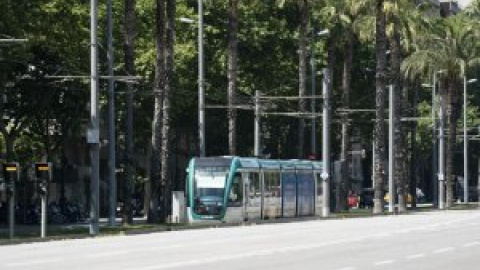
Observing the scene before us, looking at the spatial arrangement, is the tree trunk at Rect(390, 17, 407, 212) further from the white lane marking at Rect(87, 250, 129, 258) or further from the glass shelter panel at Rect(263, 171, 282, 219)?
the white lane marking at Rect(87, 250, 129, 258)

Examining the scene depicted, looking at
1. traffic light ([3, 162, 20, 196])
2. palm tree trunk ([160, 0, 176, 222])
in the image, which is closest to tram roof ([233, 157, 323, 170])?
palm tree trunk ([160, 0, 176, 222])

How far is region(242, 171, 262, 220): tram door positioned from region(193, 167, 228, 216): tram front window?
4.67 ft

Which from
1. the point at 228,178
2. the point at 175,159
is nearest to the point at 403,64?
the point at 175,159

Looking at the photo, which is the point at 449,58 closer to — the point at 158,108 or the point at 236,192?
the point at 236,192

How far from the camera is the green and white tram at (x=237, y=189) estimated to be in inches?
2205

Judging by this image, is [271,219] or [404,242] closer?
[404,242]

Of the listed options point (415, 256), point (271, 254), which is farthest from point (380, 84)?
point (415, 256)

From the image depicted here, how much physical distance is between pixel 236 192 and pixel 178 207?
2713 millimetres

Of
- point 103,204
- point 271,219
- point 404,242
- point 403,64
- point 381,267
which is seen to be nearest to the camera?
point 381,267

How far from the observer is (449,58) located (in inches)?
3396

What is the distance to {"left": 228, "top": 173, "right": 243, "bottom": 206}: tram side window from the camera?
56.2 m

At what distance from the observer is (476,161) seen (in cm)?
13475

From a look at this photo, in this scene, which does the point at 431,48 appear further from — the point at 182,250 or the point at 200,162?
A: the point at 182,250

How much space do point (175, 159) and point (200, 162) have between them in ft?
115
